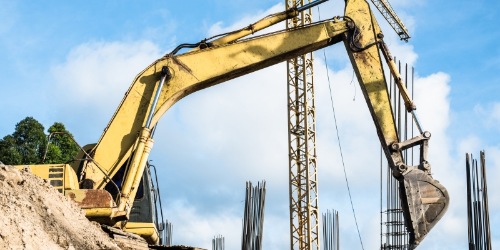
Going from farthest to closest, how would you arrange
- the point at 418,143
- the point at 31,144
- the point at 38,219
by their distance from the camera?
the point at 31,144, the point at 418,143, the point at 38,219

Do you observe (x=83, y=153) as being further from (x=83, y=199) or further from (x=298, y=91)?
(x=298, y=91)

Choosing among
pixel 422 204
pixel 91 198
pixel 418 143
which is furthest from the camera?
pixel 418 143

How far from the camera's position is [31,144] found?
124 feet

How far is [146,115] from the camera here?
1376 cm

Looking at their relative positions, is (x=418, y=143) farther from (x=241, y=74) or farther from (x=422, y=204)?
(x=241, y=74)

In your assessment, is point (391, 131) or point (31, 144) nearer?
point (391, 131)

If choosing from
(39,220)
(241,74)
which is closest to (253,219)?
(241,74)

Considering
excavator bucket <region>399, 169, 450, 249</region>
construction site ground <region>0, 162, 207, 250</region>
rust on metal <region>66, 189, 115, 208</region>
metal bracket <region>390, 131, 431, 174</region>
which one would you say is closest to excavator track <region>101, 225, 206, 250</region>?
construction site ground <region>0, 162, 207, 250</region>

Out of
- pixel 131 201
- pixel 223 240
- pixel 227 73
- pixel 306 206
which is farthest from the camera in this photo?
pixel 306 206

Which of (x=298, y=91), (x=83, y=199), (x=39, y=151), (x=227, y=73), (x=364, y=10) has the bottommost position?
(x=83, y=199)

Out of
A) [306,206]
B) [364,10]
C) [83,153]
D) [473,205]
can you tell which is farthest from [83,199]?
[306,206]

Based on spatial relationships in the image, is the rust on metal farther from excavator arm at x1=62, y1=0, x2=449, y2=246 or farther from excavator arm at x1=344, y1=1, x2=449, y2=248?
excavator arm at x1=344, y1=1, x2=449, y2=248

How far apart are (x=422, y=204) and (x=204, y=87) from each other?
13.9 ft

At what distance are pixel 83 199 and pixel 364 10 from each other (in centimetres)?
679
